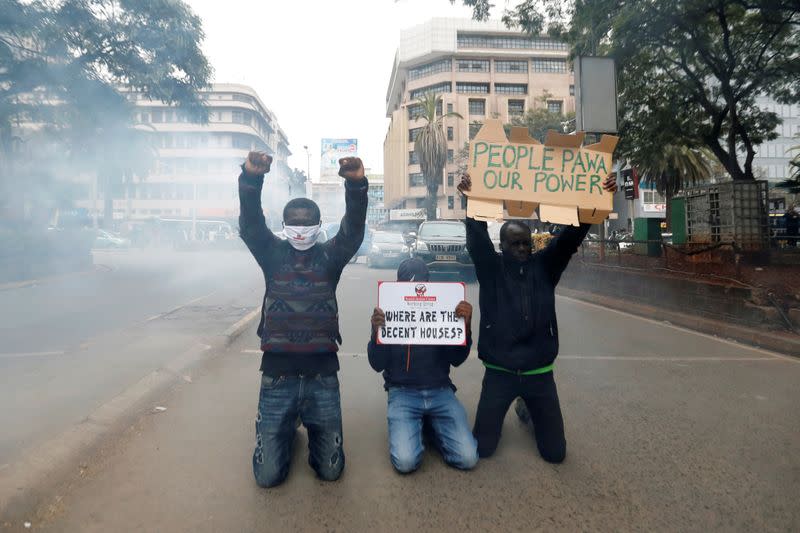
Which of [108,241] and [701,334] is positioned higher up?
A: [108,241]

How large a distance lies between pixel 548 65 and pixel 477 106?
813 cm

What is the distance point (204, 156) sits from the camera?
2858 centimetres

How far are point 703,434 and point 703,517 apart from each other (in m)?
1.32

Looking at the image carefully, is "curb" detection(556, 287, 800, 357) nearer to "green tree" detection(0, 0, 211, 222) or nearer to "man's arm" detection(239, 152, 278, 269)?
"man's arm" detection(239, 152, 278, 269)

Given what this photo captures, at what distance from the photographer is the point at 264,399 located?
3129 millimetres

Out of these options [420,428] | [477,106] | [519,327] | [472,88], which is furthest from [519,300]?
[472,88]

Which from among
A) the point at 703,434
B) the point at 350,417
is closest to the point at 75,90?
the point at 350,417

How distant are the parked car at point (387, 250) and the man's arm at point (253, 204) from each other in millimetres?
16135

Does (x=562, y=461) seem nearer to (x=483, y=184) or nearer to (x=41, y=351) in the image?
(x=483, y=184)

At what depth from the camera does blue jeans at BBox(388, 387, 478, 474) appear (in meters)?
3.20

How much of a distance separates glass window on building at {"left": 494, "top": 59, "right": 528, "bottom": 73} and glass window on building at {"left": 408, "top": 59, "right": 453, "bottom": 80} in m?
4.60

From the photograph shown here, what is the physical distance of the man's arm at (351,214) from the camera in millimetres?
3148

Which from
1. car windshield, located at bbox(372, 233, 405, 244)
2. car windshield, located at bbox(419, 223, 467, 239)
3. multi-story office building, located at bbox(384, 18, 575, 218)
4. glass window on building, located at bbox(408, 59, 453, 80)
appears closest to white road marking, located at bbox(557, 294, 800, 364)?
car windshield, located at bbox(419, 223, 467, 239)

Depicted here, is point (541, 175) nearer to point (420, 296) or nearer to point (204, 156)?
point (420, 296)
